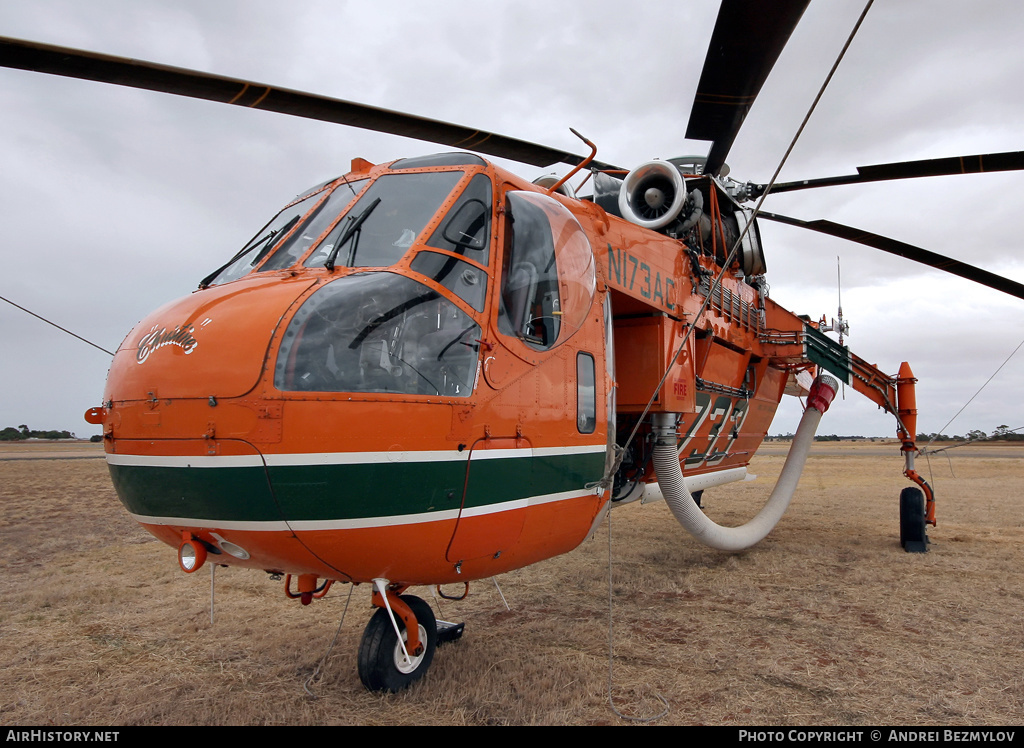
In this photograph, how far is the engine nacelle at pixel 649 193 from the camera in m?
7.00

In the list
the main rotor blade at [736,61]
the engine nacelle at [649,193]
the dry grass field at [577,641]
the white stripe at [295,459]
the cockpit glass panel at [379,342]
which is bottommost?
the dry grass field at [577,641]

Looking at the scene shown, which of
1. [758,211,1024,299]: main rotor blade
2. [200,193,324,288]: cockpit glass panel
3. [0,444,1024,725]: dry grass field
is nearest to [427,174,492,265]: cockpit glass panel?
[200,193,324,288]: cockpit glass panel

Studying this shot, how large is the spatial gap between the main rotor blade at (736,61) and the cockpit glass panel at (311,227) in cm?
287

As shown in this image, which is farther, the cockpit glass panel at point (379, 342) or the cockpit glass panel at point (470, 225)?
the cockpit glass panel at point (470, 225)

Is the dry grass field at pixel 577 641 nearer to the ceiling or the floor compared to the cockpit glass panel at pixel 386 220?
nearer to the floor

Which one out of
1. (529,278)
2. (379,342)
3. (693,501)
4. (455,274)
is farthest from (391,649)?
(693,501)

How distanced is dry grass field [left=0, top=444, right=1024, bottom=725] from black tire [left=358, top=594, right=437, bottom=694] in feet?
0.39

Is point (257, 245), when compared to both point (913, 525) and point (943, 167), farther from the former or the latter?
point (913, 525)

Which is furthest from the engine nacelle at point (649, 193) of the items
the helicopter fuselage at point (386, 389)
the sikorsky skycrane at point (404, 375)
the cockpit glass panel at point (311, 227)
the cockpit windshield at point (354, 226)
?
the cockpit glass panel at point (311, 227)

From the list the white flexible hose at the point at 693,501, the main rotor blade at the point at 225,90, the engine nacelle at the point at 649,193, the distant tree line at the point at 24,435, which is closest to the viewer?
the main rotor blade at the point at 225,90

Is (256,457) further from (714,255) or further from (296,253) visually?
(714,255)

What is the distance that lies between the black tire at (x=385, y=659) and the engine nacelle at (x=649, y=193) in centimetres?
474

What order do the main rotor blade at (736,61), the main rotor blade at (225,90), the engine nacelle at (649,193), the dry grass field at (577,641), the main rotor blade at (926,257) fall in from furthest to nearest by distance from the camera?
the main rotor blade at (926,257)
the engine nacelle at (649,193)
the main rotor blade at (736,61)
the dry grass field at (577,641)
the main rotor blade at (225,90)

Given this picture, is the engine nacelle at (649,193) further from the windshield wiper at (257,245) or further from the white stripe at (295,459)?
the white stripe at (295,459)
